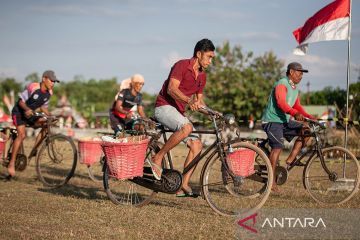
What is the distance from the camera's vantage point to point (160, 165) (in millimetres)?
7551

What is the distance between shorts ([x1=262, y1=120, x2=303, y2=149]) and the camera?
8.81 metres

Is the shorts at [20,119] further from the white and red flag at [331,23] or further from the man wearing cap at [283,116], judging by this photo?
the white and red flag at [331,23]

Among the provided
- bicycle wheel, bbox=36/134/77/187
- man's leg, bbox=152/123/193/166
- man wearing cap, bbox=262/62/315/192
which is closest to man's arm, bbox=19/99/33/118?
bicycle wheel, bbox=36/134/77/187

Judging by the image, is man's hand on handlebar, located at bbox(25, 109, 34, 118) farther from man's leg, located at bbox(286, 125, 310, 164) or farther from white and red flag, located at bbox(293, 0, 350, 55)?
white and red flag, located at bbox(293, 0, 350, 55)

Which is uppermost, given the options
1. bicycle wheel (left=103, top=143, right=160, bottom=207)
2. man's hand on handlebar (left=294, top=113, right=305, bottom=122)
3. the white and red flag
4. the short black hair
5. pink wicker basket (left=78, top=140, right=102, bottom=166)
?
the white and red flag

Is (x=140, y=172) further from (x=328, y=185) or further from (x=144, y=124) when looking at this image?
(x=328, y=185)

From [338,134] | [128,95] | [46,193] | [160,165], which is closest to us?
[160,165]

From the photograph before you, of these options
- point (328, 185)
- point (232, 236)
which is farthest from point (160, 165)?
point (328, 185)

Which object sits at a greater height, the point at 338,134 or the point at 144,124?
the point at 144,124

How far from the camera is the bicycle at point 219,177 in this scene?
678cm

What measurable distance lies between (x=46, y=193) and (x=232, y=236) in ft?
15.2

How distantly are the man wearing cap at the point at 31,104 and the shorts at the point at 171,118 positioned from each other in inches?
155

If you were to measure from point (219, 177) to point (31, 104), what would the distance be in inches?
206

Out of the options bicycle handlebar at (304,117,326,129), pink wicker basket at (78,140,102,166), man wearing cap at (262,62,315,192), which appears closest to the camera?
bicycle handlebar at (304,117,326,129)
